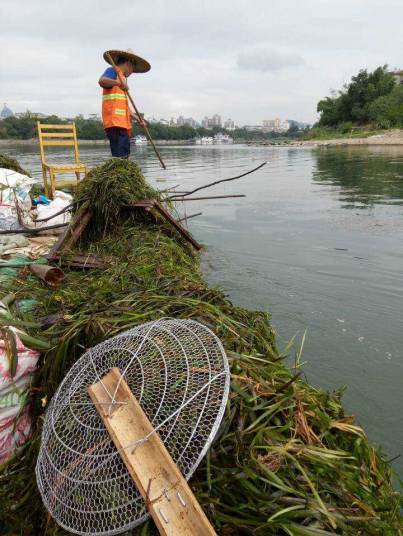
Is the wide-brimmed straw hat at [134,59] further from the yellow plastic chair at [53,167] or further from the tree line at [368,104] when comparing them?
the tree line at [368,104]

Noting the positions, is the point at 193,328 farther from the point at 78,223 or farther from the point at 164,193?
the point at 164,193

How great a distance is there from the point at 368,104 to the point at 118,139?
222ft

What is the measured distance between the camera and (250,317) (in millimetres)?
2662

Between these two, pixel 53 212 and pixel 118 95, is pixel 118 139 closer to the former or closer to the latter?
pixel 118 95

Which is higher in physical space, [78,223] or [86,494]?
[78,223]

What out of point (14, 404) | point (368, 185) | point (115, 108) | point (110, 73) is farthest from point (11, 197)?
point (368, 185)

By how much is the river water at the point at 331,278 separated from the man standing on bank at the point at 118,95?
2315mm

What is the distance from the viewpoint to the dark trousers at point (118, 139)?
21.9 ft

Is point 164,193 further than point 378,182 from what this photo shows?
No

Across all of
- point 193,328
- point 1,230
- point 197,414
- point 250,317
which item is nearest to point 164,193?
point 1,230

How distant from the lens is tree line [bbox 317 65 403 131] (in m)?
56.3

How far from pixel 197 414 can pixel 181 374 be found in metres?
0.20

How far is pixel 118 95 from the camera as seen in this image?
6.38 m

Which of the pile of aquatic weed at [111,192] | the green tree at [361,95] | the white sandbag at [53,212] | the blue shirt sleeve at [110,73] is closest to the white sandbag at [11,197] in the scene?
the white sandbag at [53,212]
